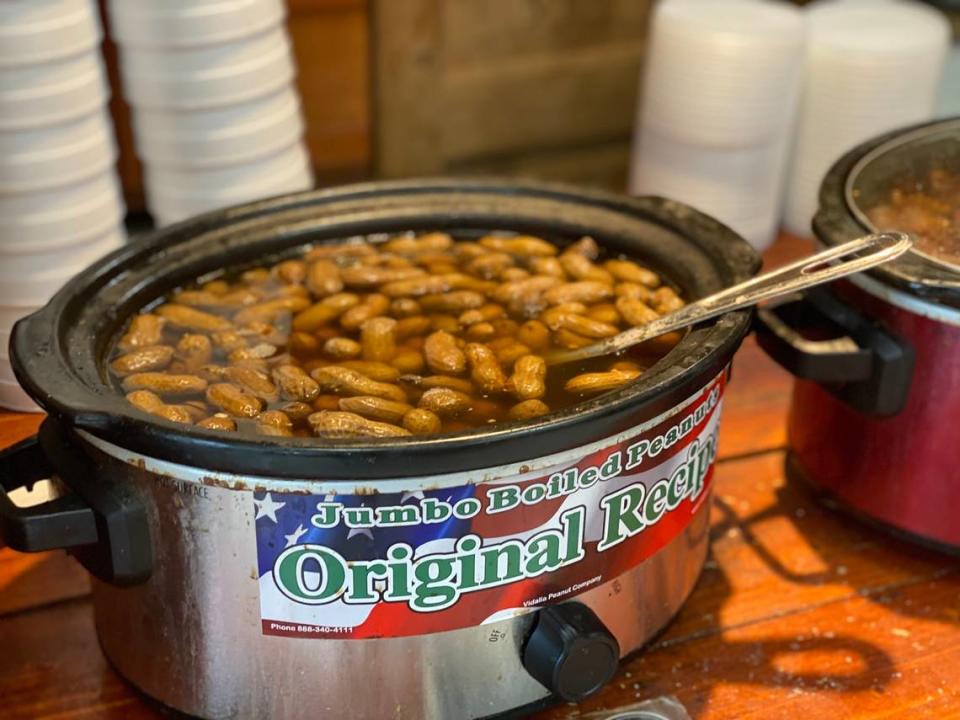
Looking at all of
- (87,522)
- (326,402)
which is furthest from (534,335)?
(87,522)

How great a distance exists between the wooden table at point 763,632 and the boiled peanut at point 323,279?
390 millimetres

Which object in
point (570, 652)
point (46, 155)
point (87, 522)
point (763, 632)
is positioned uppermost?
point (46, 155)

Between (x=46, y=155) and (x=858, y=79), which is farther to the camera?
(x=858, y=79)

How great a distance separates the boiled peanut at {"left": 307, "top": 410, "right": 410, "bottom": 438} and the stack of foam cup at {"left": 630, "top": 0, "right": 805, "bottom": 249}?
1269 millimetres

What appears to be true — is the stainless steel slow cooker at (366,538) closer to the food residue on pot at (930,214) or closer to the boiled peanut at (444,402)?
the boiled peanut at (444,402)

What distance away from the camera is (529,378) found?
1.19 m

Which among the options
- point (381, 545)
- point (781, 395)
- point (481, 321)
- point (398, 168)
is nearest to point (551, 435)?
point (381, 545)

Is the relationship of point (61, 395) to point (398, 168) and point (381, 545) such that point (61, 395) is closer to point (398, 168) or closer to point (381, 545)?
point (381, 545)

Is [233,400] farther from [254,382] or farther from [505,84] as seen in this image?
[505,84]

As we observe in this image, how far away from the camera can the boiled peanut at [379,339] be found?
126 centimetres

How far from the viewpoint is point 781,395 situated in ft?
5.82

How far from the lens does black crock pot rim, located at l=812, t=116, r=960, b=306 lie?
1238 millimetres

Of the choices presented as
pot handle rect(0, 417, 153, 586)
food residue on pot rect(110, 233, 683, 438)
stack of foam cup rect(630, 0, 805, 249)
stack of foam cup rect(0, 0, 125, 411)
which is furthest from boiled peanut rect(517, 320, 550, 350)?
stack of foam cup rect(630, 0, 805, 249)

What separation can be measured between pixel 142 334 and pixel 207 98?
1.79 feet
